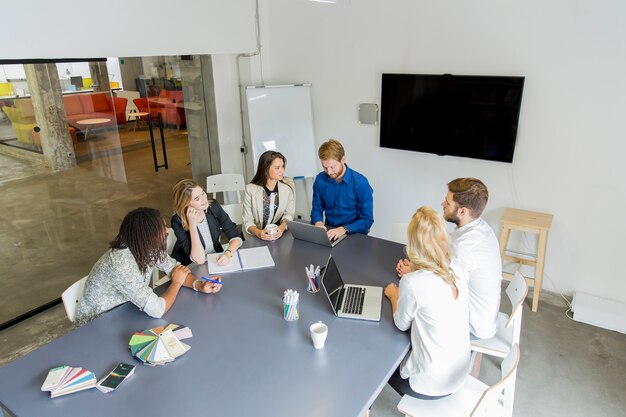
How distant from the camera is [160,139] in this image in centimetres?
495

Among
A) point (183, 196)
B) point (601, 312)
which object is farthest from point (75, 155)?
point (601, 312)

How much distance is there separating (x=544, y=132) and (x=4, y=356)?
460 centimetres

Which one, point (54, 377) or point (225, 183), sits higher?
point (225, 183)

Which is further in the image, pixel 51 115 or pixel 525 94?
pixel 51 115

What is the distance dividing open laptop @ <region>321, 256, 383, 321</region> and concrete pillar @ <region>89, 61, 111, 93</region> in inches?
113

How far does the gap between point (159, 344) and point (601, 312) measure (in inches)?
134

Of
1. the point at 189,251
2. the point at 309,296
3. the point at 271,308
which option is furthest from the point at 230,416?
the point at 189,251

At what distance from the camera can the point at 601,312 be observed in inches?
138

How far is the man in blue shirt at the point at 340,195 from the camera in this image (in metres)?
3.28

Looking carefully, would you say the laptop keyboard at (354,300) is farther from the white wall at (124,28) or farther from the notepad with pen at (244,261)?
the white wall at (124,28)

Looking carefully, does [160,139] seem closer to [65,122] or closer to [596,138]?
[65,122]

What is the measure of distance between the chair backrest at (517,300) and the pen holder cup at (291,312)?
45.0 inches

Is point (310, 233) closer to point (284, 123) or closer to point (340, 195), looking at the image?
point (340, 195)

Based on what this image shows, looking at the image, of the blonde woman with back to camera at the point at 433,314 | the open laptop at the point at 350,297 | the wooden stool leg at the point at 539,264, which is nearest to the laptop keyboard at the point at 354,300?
the open laptop at the point at 350,297
